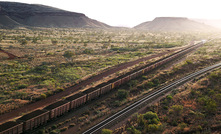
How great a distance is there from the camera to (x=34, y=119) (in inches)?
683

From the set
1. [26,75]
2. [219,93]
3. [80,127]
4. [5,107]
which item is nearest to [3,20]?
[26,75]

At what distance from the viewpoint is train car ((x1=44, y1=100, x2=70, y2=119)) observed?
19.2 meters

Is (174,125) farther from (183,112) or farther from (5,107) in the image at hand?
(5,107)

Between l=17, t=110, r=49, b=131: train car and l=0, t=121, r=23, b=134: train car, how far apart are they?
0.50 metres

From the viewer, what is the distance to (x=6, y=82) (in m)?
29.0

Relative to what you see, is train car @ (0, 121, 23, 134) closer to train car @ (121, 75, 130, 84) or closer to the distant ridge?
train car @ (121, 75, 130, 84)

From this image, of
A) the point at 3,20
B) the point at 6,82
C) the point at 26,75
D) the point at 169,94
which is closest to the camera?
the point at 169,94

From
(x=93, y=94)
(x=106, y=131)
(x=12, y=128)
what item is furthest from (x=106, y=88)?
(x=12, y=128)

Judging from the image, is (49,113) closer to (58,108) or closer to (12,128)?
(58,108)

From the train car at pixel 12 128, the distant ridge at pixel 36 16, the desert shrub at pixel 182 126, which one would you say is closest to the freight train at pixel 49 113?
the train car at pixel 12 128

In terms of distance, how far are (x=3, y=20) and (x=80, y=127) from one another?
15972cm

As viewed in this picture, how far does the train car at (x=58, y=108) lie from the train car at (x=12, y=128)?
3.63 meters

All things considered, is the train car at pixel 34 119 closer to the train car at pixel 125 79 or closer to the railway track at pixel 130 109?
the railway track at pixel 130 109

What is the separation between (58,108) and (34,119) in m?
3.12
